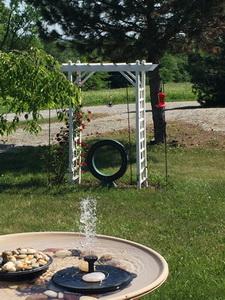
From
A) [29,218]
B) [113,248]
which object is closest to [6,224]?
[29,218]

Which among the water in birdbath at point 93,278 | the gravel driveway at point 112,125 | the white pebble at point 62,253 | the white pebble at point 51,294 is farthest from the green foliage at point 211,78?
the white pebble at point 51,294

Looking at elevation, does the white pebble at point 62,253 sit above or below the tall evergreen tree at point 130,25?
below

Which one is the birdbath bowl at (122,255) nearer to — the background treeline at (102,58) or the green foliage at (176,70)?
the background treeline at (102,58)

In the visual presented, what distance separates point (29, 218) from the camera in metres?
8.46

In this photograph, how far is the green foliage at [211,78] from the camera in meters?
27.5

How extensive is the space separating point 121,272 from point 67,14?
11.4 metres

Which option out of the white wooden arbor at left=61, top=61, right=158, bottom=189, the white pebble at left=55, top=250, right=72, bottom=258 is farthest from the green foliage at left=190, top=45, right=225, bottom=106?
the white pebble at left=55, top=250, right=72, bottom=258

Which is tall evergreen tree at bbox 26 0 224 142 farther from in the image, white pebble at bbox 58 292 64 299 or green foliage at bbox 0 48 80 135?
white pebble at bbox 58 292 64 299

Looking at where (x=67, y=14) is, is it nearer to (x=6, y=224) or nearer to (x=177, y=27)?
(x=177, y=27)

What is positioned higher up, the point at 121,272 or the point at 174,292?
the point at 121,272

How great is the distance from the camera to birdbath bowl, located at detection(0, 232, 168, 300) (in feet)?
11.4

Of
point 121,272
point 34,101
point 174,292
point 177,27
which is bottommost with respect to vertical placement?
point 174,292

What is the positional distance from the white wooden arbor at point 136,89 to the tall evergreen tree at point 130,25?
3560 mm

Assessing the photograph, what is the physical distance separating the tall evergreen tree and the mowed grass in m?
3.20
